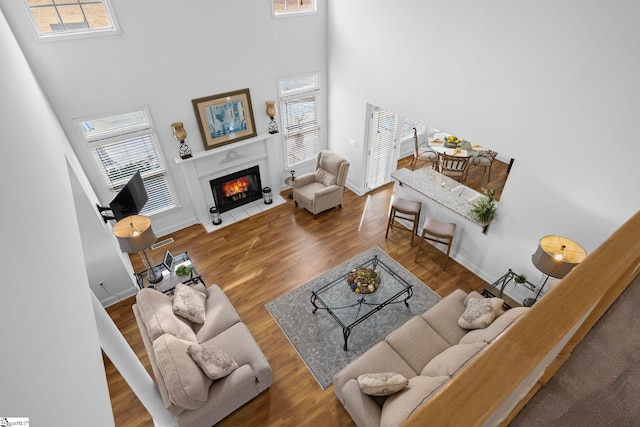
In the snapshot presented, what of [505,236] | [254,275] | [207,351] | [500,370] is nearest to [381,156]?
[505,236]

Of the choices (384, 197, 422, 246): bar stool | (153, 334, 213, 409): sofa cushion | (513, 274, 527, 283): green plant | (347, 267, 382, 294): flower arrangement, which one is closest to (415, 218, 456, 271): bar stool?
(384, 197, 422, 246): bar stool

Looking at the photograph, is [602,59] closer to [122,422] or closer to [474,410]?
[474,410]

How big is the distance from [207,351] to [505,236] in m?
4.24

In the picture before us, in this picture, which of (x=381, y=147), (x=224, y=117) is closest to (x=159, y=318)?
(x=224, y=117)

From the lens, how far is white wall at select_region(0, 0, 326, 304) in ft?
14.1

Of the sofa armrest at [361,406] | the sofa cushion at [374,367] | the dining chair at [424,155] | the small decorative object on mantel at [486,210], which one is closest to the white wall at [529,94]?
the small decorative object on mantel at [486,210]

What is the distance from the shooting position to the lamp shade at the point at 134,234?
13.8ft

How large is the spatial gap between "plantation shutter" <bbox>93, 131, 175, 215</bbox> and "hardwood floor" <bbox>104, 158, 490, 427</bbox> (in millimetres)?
962

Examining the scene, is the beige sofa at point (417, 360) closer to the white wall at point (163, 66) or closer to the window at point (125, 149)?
the white wall at point (163, 66)

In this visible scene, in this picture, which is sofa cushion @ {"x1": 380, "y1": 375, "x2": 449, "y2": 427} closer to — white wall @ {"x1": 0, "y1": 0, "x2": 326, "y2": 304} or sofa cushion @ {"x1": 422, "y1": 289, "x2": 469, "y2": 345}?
sofa cushion @ {"x1": 422, "y1": 289, "x2": 469, "y2": 345}

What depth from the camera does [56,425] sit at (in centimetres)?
77

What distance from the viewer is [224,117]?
5.92 m

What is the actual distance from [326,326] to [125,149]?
13.8 ft

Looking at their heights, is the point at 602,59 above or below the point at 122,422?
above
